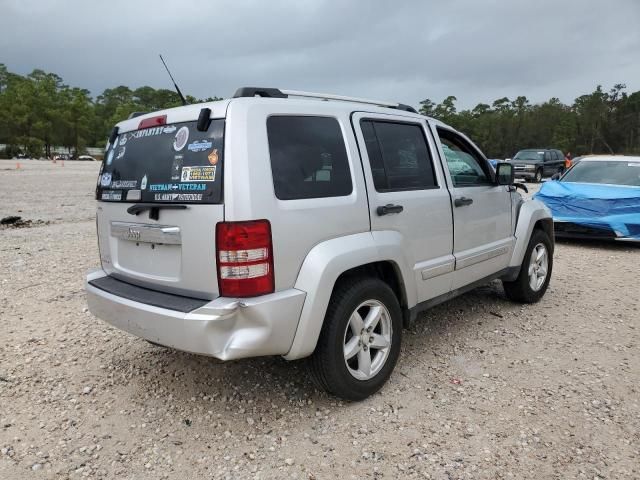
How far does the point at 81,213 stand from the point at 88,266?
673cm

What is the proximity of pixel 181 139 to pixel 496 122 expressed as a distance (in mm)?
80267

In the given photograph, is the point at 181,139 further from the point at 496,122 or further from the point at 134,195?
the point at 496,122

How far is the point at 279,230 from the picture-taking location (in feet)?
8.75

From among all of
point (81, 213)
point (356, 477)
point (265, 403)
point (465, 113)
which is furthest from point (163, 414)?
point (465, 113)

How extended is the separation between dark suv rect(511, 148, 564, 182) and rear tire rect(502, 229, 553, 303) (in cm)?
2073

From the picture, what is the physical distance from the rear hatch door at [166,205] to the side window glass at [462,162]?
2.12 meters

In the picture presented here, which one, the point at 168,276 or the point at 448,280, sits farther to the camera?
the point at 448,280

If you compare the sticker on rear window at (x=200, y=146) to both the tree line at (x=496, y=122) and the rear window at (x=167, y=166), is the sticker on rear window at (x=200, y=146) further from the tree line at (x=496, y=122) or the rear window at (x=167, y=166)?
the tree line at (x=496, y=122)

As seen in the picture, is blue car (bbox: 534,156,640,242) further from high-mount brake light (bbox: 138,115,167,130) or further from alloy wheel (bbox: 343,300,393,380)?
high-mount brake light (bbox: 138,115,167,130)

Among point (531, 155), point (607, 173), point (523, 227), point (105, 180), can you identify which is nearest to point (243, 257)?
point (105, 180)

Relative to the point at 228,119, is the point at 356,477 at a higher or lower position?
lower

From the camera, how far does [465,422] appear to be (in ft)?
9.84

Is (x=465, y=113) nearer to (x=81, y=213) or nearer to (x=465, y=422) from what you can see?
(x=81, y=213)

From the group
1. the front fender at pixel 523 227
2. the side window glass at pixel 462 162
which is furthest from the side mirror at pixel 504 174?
the front fender at pixel 523 227
